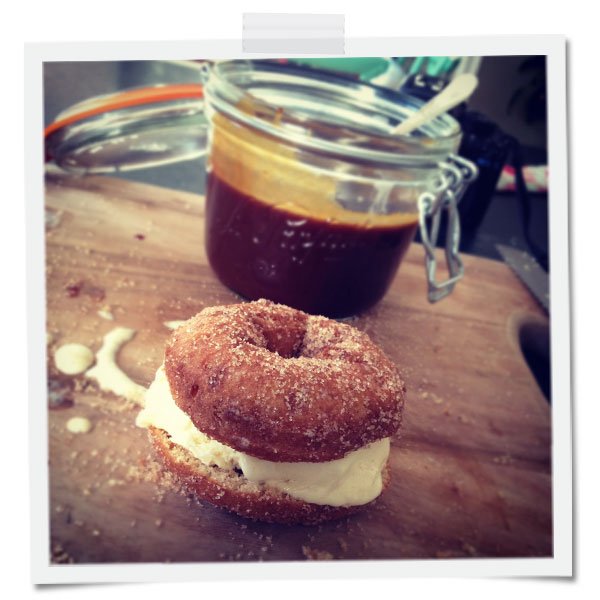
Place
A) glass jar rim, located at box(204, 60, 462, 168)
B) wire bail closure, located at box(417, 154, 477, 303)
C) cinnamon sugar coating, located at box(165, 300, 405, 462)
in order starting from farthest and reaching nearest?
wire bail closure, located at box(417, 154, 477, 303) → glass jar rim, located at box(204, 60, 462, 168) → cinnamon sugar coating, located at box(165, 300, 405, 462)

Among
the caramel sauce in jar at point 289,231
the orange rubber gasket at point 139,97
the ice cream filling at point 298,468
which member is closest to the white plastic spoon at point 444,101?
the caramel sauce in jar at point 289,231

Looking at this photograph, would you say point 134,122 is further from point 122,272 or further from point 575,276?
point 575,276

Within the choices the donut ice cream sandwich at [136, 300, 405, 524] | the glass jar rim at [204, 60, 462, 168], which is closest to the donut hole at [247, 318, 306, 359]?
the donut ice cream sandwich at [136, 300, 405, 524]

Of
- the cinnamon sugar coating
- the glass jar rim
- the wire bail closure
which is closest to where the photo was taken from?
the cinnamon sugar coating

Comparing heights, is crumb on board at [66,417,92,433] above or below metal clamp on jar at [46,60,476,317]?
below

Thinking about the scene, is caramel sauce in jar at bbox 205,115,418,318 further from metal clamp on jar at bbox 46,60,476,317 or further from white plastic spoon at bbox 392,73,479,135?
white plastic spoon at bbox 392,73,479,135

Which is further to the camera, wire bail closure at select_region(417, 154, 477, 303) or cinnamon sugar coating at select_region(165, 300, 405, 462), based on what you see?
wire bail closure at select_region(417, 154, 477, 303)

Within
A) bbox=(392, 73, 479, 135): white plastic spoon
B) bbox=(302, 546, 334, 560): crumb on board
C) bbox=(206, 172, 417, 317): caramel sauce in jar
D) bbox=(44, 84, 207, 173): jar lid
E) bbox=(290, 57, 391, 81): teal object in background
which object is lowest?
bbox=(302, 546, 334, 560): crumb on board

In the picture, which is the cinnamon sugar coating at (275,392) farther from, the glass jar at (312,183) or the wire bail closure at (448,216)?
the wire bail closure at (448,216)

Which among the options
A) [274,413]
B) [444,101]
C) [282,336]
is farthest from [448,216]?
[274,413]
